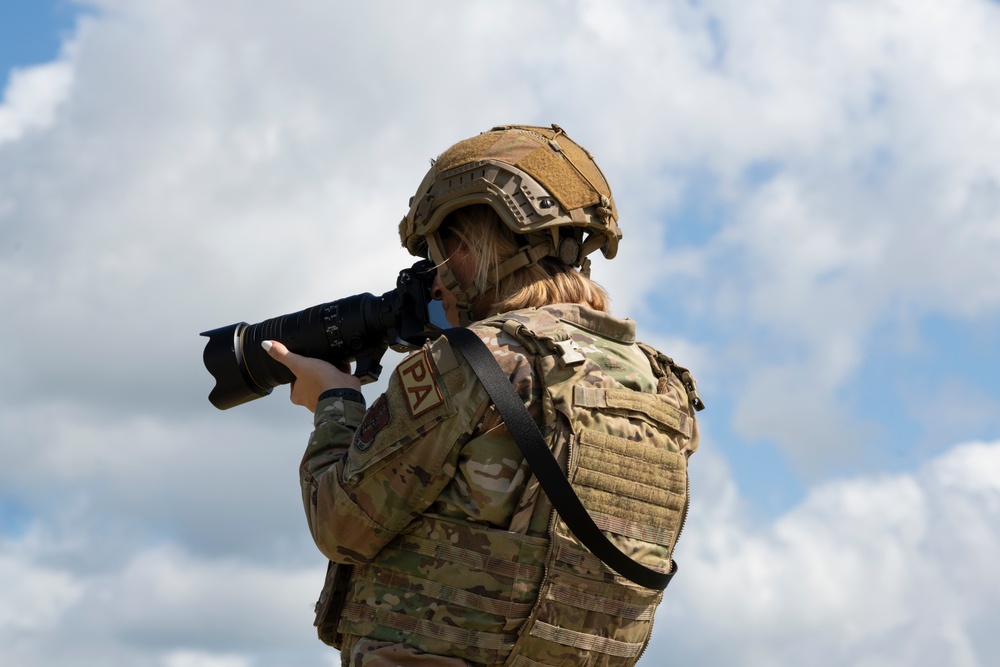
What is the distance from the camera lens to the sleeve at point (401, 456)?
15.2ft

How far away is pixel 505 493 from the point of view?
4.62 metres

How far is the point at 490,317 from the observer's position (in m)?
5.02

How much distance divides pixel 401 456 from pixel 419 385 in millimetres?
261

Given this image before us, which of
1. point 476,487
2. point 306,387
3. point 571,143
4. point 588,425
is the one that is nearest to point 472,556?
point 476,487

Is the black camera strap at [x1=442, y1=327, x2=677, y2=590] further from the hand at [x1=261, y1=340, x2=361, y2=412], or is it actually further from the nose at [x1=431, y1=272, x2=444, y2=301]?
the hand at [x1=261, y1=340, x2=361, y2=412]

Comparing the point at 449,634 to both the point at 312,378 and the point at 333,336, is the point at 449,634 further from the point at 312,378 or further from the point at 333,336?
the point at 333,336

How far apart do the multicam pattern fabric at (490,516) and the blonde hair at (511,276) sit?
0.27 meters

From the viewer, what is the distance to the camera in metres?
5.68

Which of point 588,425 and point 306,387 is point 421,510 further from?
point 306,387

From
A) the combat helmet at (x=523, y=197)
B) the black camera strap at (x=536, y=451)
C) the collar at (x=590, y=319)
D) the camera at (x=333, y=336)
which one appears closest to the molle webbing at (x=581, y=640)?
the black camera strap at (x=536, y=451)

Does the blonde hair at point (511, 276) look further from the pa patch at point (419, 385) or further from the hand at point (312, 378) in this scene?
the hand at point (312, 378)

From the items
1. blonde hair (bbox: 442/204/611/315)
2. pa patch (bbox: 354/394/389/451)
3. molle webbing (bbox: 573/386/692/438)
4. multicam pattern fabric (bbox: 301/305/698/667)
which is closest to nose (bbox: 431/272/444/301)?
blonde hair (bbox: 442/204/611/315)

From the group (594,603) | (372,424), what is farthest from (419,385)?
(594,603)

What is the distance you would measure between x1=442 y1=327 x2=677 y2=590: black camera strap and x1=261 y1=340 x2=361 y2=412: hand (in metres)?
1.02
